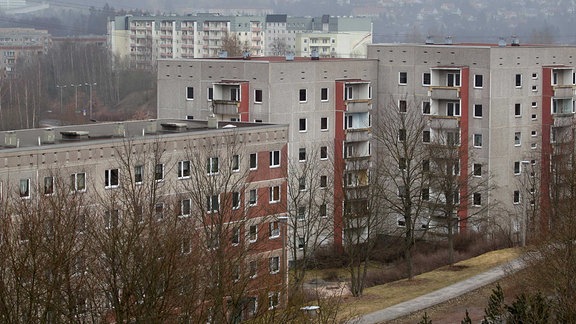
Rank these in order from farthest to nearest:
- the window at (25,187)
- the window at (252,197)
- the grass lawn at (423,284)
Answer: the window at (252,197) < the grass lawn at (423,284) < the window at (25,187)

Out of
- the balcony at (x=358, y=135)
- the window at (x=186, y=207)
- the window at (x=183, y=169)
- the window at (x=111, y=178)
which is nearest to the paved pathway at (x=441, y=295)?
the window at (x=186, y=207)

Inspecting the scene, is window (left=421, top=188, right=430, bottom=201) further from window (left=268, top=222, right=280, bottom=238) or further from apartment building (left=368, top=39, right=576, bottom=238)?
window (left=268, top=222, right=280, bottom=238)

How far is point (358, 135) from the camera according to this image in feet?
193

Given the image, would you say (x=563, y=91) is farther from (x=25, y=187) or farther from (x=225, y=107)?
(x=25, y=187)

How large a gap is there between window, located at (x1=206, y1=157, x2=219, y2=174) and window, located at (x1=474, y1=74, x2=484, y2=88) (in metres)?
19.7

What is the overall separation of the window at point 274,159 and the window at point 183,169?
14.0 ft

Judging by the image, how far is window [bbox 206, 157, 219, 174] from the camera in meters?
40.4

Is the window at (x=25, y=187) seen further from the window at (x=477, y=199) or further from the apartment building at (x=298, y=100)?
the window at (x=477, y=199)

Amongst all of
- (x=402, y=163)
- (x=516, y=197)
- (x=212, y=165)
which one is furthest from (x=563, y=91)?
(x=212, y=165)

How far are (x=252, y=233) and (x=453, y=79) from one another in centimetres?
2152

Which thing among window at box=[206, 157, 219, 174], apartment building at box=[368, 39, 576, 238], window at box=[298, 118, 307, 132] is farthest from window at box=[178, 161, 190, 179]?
apartment building at box=[368, 39, 576, 238]

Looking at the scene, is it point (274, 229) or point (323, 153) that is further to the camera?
point (323, 153)

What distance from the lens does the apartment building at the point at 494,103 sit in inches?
2261

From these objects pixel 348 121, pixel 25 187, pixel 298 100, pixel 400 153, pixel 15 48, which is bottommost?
pixel 400 153
